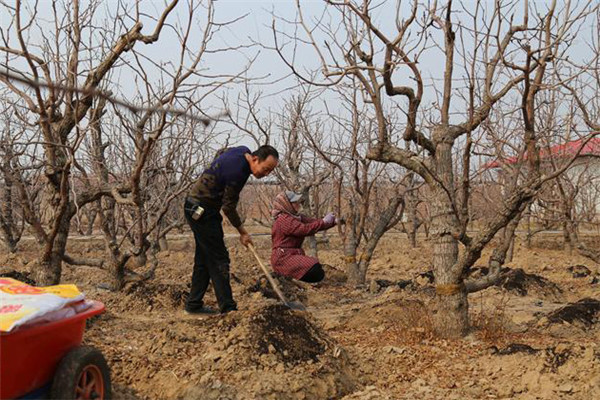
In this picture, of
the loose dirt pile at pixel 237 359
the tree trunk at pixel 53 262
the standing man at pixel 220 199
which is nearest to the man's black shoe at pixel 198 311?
the standing man at pixel 220 199

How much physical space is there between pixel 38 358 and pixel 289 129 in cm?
924

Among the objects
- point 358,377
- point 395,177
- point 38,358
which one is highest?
point 395,177

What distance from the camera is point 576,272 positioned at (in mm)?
11062

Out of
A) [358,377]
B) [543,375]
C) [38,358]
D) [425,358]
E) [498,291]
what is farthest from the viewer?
[498,291]

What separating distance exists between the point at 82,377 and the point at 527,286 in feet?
23.2

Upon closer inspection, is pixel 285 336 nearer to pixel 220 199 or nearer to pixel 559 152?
pixel 220 199

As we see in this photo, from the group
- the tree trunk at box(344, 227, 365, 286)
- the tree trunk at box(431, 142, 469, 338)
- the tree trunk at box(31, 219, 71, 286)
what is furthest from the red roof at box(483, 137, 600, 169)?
the tree trunk at box(31, 219, 71, 286)

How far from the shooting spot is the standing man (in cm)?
484

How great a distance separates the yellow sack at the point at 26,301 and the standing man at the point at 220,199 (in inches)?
77.1

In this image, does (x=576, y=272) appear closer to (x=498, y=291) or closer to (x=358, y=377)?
(x=498, y=291)

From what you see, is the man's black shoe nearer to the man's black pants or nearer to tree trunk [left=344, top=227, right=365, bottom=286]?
the man's black pants

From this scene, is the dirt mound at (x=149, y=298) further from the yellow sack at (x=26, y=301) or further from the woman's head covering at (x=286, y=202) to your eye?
the yellow sack at (x=26, y=301)

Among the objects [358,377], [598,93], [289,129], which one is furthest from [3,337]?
[289,129]

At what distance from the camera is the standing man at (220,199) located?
15.9 feet
